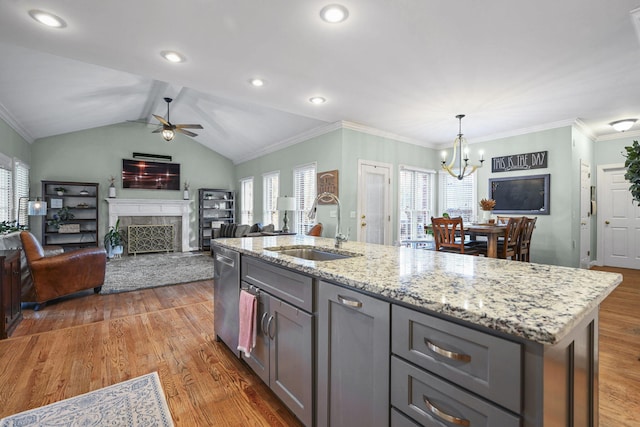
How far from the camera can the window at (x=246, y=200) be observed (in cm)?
848

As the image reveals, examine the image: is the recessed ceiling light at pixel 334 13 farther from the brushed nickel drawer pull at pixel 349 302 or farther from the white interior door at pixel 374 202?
the white interior door at pixel 374 202

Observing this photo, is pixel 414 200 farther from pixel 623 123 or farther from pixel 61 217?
pixel 61 217

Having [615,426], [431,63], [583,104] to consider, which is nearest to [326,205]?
[431,63]

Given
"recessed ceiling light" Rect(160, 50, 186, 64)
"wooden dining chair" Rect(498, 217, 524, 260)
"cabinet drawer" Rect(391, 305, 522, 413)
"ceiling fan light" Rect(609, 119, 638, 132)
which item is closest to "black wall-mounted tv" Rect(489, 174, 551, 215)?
"ceiling fan light" Rect(609, 119, 638, 132)

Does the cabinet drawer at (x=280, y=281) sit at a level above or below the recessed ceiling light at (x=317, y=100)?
below

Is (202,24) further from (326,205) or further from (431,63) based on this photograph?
(326,205)

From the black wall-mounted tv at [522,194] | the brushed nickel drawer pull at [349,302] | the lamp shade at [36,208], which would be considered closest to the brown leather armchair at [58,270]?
the lamp shade at [36,208]

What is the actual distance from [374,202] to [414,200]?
133 cm

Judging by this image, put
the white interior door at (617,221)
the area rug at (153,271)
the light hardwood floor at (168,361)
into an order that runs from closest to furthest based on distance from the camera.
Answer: the light hardwood floor at (168,361), the area rug at (153,271), the white interior door at (617,221)

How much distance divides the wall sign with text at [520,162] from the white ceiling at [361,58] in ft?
1.53

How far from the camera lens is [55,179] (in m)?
7.00

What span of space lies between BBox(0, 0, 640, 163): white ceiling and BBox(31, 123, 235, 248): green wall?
205cm

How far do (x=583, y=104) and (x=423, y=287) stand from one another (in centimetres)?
484

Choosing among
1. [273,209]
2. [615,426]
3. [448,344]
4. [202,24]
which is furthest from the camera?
[273,209]
